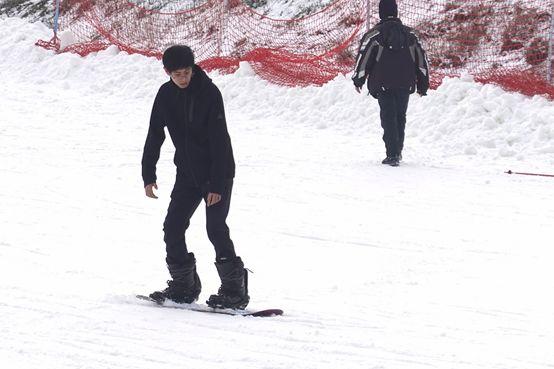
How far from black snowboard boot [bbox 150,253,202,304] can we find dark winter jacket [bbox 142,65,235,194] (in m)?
0.54

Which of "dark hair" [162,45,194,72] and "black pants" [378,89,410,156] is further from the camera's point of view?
"black pants" [378,89,410,156]

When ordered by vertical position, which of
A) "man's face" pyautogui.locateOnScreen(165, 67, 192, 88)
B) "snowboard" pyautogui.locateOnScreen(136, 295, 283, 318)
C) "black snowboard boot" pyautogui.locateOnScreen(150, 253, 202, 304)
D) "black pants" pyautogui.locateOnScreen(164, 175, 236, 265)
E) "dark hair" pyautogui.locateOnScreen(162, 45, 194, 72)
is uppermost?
"dark hair" pyautogui.locateOnScreen(162, 45, 194, 72)

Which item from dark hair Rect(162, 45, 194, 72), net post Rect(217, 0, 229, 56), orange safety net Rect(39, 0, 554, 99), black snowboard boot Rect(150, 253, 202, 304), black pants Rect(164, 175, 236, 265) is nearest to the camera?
dark hair Rect(162, 45, 194, 72)

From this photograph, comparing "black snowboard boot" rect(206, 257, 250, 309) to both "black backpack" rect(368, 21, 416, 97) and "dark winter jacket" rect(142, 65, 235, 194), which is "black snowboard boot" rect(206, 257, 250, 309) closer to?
"dark winter jacket" rect(142, 65, 235, 194)

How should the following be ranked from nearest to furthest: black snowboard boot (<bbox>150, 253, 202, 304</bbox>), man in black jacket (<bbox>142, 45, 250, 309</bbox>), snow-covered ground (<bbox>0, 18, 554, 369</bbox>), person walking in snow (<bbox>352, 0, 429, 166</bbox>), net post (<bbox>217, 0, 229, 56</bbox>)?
snow-covered ground (<bbox>0, 18, 554, 369</bbox>) → man in black jacket (<bbox>142, 45, 250, 309</bbox>) → black snowboard boot (<bbox>150, 253, 202, 304</bbox>) → person walking in snow (<bbox>352, 0, 429, 166</bbox>) → net post (<bbox>217, 0, 229, 56</bbox>)

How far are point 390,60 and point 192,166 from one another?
5.11 meters

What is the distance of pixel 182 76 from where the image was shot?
4.87m

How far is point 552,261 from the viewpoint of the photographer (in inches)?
247

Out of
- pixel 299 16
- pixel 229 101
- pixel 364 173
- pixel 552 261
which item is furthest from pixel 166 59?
pixel 299 16

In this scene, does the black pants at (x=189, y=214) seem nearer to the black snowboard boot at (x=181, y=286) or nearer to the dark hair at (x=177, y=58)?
the black snowboard boot at (x=181, y=286)

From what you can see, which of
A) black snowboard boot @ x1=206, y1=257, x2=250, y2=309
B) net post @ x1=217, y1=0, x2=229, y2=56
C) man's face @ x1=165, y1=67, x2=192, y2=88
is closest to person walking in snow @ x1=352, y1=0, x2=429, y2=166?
black snowboard boot @ x1=206, y1=257, x2=250, y2=309

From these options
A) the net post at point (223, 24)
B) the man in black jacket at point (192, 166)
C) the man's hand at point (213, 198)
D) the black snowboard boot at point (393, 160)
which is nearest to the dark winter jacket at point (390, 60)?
the black snowboard boot at point (393, 160)

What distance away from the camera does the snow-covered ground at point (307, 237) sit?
4.65 m

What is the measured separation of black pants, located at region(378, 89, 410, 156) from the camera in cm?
967
